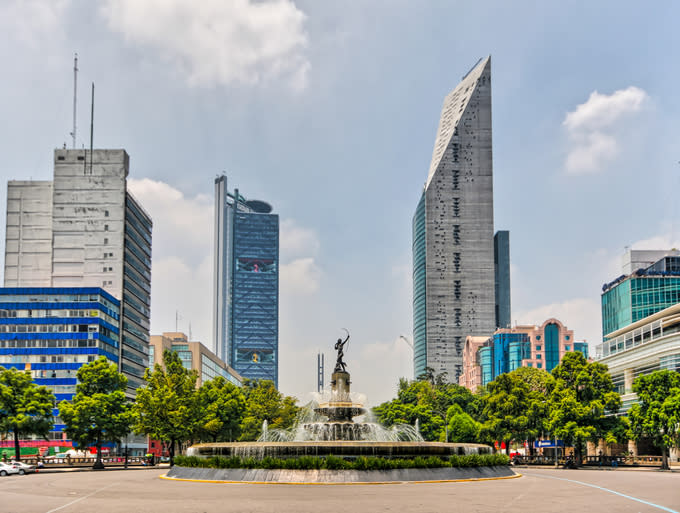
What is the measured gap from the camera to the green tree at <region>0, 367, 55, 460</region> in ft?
221

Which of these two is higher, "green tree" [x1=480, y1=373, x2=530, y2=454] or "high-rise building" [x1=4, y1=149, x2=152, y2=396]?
"high-rise building" [x1=4, y1=149, x2=152, y2=396]

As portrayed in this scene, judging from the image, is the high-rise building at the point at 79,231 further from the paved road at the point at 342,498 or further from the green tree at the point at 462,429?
the paved road at the point at 342,498

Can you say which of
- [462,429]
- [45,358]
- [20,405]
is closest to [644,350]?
[462,429]

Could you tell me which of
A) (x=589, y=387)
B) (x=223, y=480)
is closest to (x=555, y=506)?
(x=223, y=480)

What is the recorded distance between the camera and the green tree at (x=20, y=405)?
67500mm

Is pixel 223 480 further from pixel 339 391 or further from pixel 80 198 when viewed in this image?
pixel 80 198

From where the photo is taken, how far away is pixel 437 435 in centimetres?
9575

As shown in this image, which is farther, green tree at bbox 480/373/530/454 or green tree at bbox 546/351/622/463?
green tree at bbox 480/373/530/454

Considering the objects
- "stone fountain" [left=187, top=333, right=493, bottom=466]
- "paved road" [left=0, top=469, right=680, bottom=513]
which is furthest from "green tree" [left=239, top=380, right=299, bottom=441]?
"paved road" [left=0, top=469, right=680, bottom=513]

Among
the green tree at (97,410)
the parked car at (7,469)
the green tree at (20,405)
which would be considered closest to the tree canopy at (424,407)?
the green tree at (97,410)

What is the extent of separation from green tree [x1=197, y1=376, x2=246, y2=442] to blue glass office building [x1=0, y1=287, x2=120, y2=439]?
3865cm

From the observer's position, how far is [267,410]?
99062 mm

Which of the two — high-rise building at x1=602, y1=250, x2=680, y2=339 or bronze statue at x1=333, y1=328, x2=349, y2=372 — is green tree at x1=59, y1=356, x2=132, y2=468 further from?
high-rise building at x1=602, y1=250, x2=680, y2=339

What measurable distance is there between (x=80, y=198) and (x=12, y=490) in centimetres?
11239
